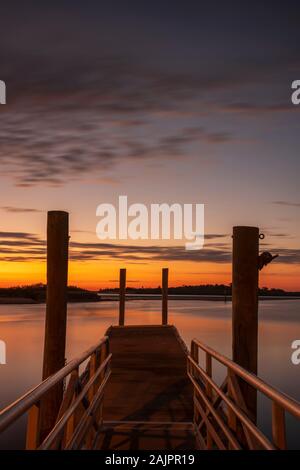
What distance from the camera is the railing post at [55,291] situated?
7773 millimetres

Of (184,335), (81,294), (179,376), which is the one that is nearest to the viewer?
→ (179,376)

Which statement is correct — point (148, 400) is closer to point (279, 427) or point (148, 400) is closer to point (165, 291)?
point (279, 427)

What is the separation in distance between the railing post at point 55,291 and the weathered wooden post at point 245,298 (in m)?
3.03

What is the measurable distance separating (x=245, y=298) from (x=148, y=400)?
9.84 ft

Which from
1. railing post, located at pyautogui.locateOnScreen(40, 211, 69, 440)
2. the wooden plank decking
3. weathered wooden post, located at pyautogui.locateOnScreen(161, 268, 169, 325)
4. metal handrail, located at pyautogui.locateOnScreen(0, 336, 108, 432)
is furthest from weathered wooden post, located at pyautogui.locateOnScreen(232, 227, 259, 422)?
weathered wooden post, located at pyautogui.locateOnScreen(161, 268, 169, 325)

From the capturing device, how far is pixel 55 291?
7902 millimetres

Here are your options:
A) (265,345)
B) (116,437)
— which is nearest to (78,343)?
(265,345)

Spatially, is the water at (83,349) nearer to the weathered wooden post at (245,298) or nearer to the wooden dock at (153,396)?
the wooden dock at (153,396)

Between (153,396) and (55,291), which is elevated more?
(55,291)

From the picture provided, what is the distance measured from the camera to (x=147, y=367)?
34.9 feet

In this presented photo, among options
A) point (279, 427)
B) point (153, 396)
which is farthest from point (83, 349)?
point (279, 427)
